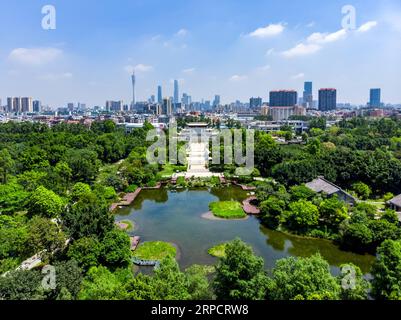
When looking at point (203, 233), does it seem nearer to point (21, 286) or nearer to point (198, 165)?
point (21, 286)

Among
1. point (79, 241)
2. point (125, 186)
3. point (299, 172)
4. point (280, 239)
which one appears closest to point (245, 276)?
point (79, 241)

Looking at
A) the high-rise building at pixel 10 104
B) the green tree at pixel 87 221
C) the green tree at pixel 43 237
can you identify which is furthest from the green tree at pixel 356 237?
the high-rise building at pixel 10 104

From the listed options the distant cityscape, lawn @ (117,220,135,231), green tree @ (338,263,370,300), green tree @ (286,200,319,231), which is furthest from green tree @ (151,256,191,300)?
the distant cityscape

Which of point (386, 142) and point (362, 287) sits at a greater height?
point (386, 142)

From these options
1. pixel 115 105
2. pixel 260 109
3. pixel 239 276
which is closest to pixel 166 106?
pixel 260 109

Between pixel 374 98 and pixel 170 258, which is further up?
pixel 374 98

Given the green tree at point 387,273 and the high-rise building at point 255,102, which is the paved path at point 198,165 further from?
the high-rise building at point 255,102
